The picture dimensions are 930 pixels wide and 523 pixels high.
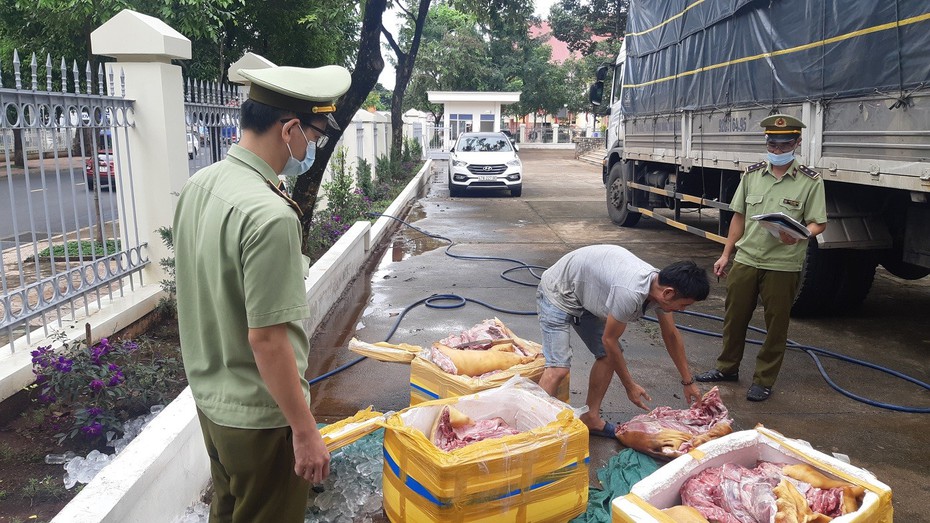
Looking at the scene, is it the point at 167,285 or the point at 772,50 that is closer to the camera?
the point at 167,285

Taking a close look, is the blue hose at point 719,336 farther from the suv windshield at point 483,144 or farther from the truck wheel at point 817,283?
the suv windshield at point 483,144

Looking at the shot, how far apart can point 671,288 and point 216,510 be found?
6.85 ft

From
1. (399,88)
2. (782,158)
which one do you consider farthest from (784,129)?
(399,88)

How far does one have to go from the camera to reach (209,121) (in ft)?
19.6

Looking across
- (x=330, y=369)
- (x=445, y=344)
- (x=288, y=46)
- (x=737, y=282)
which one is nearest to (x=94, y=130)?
(x=330, y=369)

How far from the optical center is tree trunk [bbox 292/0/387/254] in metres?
6.43

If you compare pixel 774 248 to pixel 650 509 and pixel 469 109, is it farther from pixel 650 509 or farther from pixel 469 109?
pixel 469 109

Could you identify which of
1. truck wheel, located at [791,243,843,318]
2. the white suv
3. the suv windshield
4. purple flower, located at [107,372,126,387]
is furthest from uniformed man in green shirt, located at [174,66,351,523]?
the suv windshield

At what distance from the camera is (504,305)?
6758 millimetres

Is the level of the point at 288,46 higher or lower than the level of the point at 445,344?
higher

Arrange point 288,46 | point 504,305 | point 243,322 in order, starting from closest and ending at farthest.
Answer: point 243,322
point 504,305
point 288,46

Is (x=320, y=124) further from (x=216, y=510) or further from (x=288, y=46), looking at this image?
(x=288, y=46)

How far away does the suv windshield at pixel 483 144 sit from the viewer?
1748cm

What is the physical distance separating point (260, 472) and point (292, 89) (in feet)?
3.45
